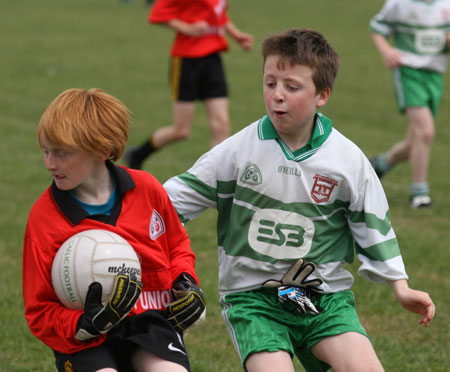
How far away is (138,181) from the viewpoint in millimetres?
3736

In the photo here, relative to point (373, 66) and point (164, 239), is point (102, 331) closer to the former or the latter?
point (164, 239)

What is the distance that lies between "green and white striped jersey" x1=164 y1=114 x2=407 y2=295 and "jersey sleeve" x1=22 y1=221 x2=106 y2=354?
2.34ft

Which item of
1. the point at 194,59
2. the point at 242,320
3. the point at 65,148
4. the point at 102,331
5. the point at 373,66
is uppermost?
the point at 65,148

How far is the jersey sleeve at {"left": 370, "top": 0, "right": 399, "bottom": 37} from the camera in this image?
8.37m

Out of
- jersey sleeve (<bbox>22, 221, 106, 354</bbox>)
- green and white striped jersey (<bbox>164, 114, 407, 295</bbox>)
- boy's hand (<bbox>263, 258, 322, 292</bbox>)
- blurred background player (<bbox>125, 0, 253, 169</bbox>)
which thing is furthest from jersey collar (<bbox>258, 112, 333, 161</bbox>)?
blurred background player (<bbox>125, 0, 253, 169</bbox>)

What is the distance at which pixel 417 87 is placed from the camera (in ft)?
27.3

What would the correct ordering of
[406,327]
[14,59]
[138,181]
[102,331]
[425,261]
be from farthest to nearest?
1. [14,59]
2. [425,261]
3. [406,327]
4. [138,181]
5. [102,331]

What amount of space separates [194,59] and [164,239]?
5.54m

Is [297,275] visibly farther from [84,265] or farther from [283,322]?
[84,265]

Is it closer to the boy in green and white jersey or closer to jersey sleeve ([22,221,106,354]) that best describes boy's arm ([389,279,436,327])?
jersey sleeve ([22,221,106,354])

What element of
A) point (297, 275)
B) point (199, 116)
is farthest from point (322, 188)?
point (199, 116)

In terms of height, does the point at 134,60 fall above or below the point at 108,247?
below

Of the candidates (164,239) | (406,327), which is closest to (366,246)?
(164,239)

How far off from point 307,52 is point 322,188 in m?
0.59
